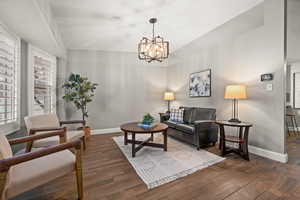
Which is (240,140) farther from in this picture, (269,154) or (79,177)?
(79,177)

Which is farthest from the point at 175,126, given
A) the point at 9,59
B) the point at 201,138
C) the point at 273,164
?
the point at 9,59

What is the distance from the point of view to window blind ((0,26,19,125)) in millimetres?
2053

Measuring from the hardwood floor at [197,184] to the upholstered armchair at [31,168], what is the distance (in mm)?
385

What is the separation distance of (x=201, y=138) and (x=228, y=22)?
2.63 metres

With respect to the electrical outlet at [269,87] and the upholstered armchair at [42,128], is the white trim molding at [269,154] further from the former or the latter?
the upholstered armchair at [42,128]

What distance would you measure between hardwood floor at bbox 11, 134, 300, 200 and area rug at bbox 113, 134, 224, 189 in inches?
3.6

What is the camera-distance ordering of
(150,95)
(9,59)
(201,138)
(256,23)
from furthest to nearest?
(150,95)
(201,138)
(256,23)
(9,59)

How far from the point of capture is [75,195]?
5.17 ft

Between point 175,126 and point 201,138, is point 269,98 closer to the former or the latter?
point 201,138

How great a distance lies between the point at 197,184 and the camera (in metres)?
1.77

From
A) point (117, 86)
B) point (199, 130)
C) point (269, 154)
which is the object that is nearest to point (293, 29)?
point (269, 154)

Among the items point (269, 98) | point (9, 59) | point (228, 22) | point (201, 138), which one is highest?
point (228, 22)

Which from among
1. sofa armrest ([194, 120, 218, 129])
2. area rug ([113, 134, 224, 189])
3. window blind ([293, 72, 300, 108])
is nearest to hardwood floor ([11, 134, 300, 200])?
area rug ([113, 134, 224, 189])

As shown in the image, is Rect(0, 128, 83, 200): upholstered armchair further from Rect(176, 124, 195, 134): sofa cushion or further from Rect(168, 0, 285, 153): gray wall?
Rect(168, 0, 285, 153): gray wall
